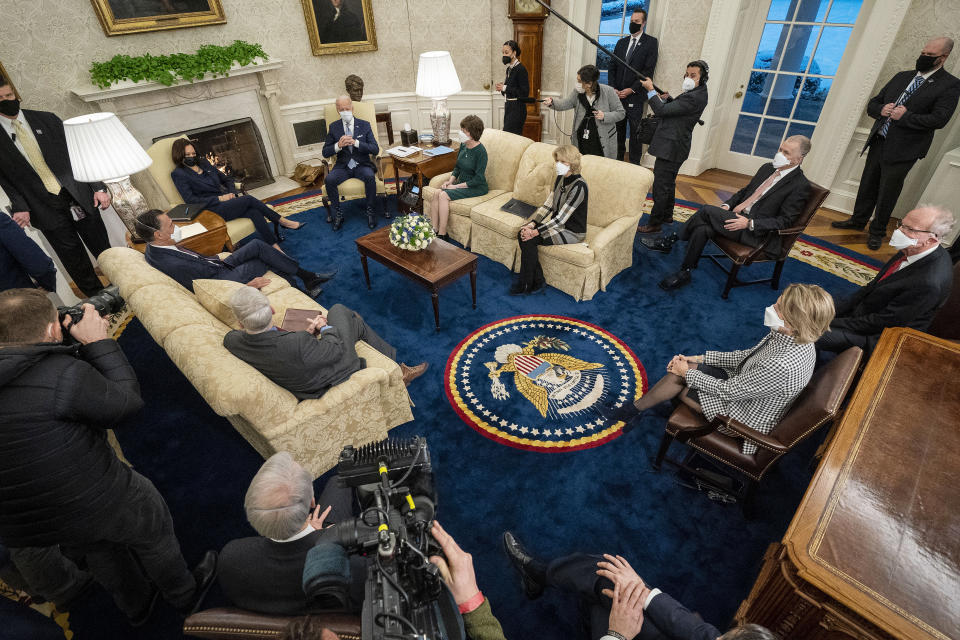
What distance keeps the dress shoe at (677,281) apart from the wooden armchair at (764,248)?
1.10ft

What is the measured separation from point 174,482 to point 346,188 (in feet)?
11.6

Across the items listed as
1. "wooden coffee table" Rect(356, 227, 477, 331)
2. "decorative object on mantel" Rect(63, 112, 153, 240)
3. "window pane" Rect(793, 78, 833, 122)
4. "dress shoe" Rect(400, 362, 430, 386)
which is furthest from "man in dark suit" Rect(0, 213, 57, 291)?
"window pane" Rect(793, 78, 833, 122)

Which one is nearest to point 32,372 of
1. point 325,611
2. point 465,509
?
point 325,611

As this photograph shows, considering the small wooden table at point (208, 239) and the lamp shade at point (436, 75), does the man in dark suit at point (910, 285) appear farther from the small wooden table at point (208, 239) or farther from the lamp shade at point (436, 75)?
the small wooden table at point (208, 239)

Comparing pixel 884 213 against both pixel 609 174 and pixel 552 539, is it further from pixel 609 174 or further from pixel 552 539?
pixel 552 539

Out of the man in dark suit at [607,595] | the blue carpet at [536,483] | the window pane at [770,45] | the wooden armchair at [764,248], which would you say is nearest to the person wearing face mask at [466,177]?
the blue carpet at [536,483]

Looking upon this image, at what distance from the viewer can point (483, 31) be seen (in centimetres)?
690

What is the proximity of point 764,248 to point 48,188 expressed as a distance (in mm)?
5898

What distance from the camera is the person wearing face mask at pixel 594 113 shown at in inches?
187

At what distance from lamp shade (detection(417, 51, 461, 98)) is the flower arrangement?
208 cm

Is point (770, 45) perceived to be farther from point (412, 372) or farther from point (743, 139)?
point (412, 372)

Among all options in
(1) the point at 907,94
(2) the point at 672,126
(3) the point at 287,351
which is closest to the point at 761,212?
(2) the point at 672,126

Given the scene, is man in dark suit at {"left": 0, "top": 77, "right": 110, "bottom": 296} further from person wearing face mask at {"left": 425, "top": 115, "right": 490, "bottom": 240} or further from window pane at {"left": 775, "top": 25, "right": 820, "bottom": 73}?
window pane at {"left": 775, "top": 25, "right": 820, "bottom": 73}

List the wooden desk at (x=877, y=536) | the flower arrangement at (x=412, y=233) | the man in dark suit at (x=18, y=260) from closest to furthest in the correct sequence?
the wooden desk at (x=877, y=536), the man in dark suit at (x=18, y=260), the flower arrangement at (x=412, y=233)
